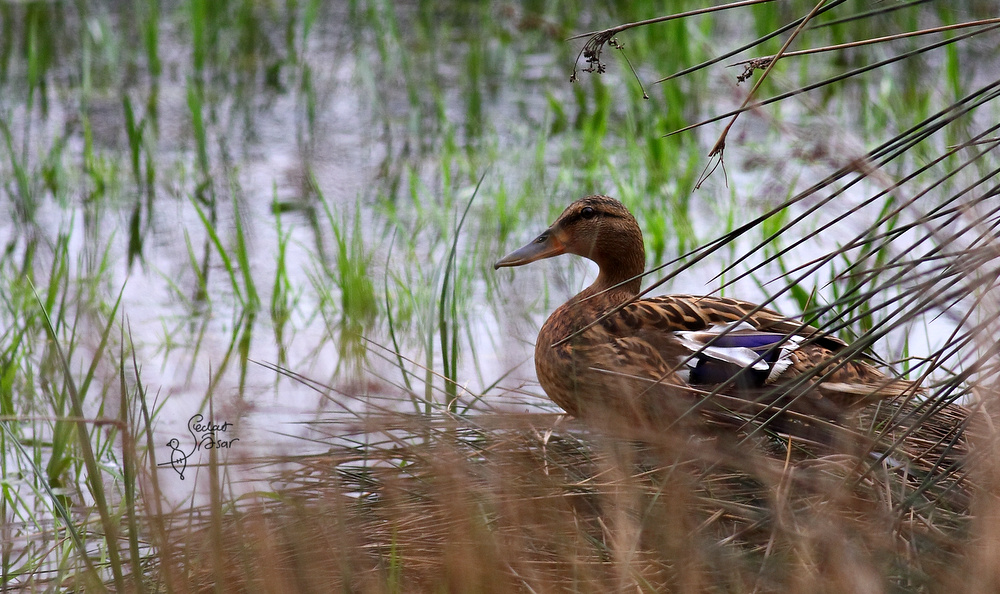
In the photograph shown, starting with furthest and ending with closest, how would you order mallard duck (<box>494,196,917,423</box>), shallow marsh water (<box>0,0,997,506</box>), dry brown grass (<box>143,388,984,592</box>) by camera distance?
shallow marsh water (<box>0,0,997,506</box>), mallard duck (<box>494,196,917,423</box>), dry brown grass (<box>143,388,984,592</box>)

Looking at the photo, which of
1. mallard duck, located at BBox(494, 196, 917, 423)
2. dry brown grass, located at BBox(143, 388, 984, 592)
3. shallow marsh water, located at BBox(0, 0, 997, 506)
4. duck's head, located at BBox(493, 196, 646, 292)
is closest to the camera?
dry brown grass, located at BBox(143, 388, 984, 592)

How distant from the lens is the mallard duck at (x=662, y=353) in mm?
2521

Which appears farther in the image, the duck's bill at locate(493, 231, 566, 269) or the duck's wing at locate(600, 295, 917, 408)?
the duck's bill at locate(493, 231, 566, 269)

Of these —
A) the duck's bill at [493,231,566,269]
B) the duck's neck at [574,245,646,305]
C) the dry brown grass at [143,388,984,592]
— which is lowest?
the dry brown grass at [143,388,984,592]

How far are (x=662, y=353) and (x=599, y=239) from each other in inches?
20.1

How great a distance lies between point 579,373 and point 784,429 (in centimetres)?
50

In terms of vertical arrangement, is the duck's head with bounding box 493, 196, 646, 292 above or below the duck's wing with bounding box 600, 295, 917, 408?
above

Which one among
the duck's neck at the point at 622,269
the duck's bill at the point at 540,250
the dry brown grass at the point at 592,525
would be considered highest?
the duck's bill at the point at 540,250

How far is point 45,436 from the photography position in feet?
10.5

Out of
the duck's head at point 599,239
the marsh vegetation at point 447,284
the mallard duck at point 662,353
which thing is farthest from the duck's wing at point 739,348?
the duck's head at point 599,239

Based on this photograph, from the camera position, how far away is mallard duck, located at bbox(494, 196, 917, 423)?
2.52 meters

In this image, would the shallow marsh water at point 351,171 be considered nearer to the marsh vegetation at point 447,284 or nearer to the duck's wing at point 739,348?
the marsh vegetation at point 447,284
